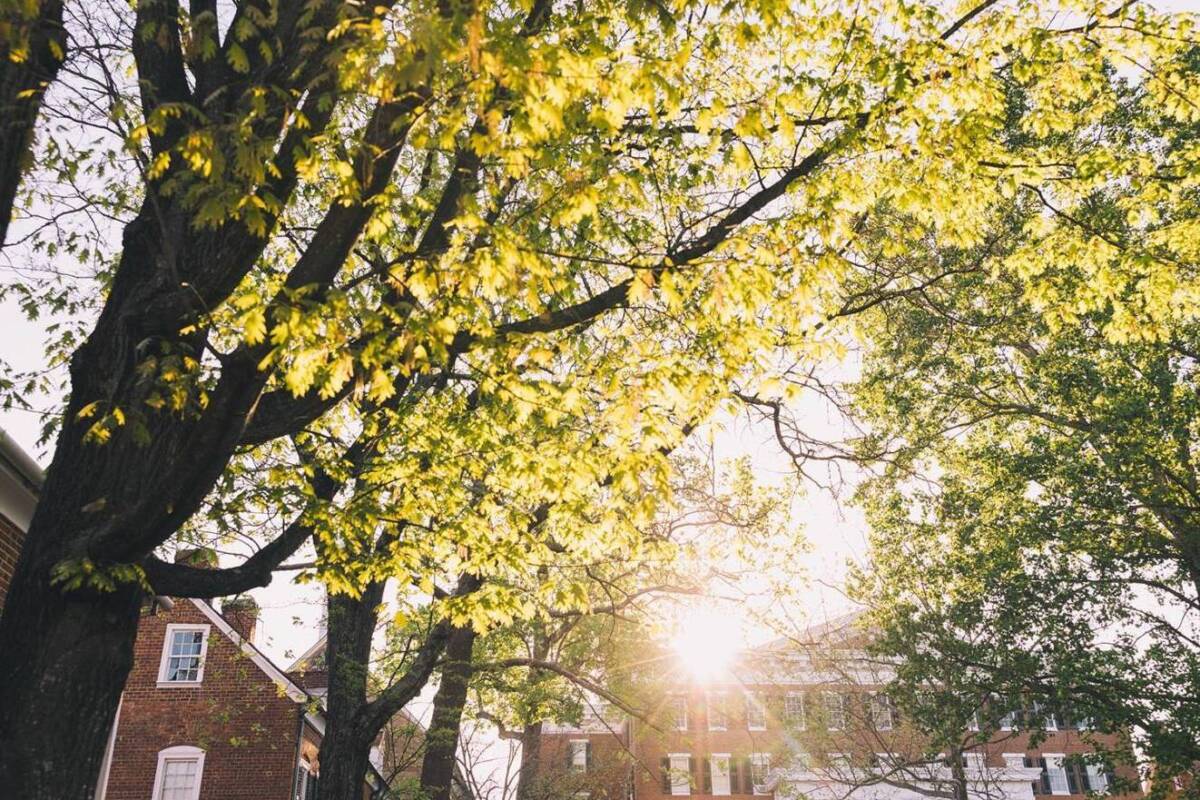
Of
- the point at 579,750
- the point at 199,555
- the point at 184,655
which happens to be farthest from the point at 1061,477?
the point at 579,750

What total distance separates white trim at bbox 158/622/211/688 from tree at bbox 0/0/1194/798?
2001 cm

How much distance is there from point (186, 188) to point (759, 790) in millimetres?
50271

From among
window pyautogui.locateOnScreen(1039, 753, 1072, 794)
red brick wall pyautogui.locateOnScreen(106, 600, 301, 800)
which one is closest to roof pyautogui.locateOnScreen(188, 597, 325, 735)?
red brick wall pyautogui.locateOnScreen(106, 600, 301, 800)

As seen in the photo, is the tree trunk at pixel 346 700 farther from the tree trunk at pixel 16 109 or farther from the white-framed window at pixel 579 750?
the white-framed window at pixel 579 750

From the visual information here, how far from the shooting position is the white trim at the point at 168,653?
81.8 feet

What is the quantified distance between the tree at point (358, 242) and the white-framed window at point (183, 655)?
794 inches

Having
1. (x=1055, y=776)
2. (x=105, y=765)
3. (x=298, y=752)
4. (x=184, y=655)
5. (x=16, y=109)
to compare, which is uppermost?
(x=16, y=109)

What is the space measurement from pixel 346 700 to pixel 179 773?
578 inches

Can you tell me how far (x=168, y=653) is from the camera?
25.3 meters

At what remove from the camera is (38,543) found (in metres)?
5.71

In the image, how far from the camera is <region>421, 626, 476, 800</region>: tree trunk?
1754cm

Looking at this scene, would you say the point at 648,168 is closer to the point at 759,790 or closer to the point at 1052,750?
the point at 759,790

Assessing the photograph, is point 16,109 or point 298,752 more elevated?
point 16,109

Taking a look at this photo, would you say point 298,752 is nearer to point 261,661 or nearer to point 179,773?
point 261,661
